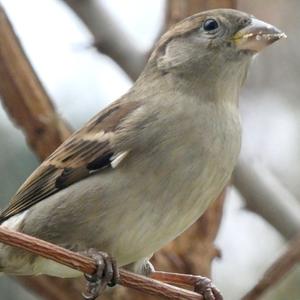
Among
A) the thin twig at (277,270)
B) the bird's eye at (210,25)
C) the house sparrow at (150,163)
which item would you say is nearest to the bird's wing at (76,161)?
the house sparrow at (150,163)

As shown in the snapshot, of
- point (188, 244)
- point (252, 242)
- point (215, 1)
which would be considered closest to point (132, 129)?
point (188, 244)

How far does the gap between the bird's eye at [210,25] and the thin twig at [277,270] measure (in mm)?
793

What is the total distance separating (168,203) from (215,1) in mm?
1218

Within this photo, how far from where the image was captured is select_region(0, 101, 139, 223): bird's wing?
331 centimetres

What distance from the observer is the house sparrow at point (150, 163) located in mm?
3105

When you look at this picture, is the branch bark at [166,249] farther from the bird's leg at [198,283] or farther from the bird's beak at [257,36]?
the bird's beak at [257,36]

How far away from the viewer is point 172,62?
349cm

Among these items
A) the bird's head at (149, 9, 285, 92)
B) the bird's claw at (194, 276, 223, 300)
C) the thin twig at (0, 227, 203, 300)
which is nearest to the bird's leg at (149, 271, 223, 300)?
the bird's claw at (194, 276, 223, 300)

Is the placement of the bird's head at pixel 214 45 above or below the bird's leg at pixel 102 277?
above

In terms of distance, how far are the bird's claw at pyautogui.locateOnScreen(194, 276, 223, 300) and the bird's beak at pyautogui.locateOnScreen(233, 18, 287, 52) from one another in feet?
2.41

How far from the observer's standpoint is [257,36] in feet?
10.5

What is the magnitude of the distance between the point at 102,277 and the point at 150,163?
16.8 inches

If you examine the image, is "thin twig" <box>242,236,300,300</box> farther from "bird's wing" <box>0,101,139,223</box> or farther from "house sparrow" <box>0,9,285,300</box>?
"bird's wing" <box>0,101,139,223</box>

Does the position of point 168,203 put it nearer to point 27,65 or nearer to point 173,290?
point 173,290
